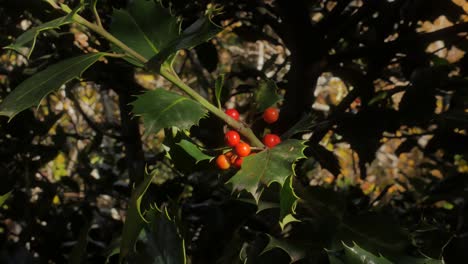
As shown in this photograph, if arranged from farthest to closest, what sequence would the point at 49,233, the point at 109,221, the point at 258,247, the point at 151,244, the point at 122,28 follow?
1. the point at 109,221
2. the point at 49,233
3. the point at 258,247
4. the point at 122,28
5. the point at 151,244

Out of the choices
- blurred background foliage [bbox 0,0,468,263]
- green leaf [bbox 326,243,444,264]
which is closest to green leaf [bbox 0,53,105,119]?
blurred background foliage [bbox 0,0,468,263]

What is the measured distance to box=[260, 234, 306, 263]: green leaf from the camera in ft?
2.76

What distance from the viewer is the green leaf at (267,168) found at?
72 cm

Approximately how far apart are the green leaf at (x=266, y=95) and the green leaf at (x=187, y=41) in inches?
8.1

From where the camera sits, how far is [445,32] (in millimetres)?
1222

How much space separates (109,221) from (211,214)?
0.62 m

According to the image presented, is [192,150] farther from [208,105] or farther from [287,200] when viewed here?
[287,200]

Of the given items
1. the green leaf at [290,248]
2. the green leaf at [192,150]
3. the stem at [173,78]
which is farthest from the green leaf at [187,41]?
the green leaf at [290,248]

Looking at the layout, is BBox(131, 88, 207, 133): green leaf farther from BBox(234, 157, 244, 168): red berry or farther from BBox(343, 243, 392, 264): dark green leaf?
BBox(343, 243, 392, 264): dark green leaf

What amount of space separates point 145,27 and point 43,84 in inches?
7.6

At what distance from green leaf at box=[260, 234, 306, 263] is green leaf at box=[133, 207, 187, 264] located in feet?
0.63

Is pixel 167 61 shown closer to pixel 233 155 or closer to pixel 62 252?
pixel 233 155

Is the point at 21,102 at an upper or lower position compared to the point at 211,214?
upper

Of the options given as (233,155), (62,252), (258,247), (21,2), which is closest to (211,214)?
(258,247)
